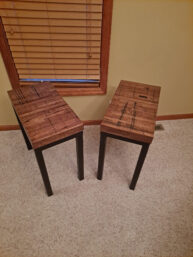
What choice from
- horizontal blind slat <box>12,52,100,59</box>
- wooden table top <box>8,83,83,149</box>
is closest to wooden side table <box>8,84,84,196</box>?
wooden table top <box>8,83,83,149</box>

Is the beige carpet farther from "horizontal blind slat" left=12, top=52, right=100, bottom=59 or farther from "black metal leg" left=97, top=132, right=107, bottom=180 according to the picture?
"horizontal blind slat" left=12, top=52, right=100, bottom=59

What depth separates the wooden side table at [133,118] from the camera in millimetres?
977

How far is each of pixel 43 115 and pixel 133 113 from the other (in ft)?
1.85

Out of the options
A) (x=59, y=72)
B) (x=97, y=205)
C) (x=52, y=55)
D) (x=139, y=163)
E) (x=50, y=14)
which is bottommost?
(x=97, y=205)

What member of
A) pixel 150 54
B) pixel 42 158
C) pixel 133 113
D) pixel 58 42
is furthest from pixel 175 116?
pixel 42 158

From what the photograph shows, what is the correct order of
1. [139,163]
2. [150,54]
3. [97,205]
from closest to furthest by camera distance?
[139,163]
[97,205]
[150,54]

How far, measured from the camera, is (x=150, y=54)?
4.58 ft

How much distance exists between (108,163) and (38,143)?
71 centimetres

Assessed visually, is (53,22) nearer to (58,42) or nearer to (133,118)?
(58,42)

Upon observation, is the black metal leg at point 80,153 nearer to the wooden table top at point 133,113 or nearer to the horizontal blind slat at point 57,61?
the wooden table top at point 133,113

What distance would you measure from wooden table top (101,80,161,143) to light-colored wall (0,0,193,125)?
0.22 meters

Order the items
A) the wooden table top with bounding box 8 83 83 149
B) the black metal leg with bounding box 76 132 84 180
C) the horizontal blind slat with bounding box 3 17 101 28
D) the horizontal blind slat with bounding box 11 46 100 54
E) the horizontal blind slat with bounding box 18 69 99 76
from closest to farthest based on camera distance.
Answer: the wooden table top with bounding box 8 83 83 149 → the black metal leg with bounding box 76 132 84 180 → the horizontal blind slat with bounding box 3 17 101 28 → the horizontal blind slat with bounding box 11 46 100 54 → the horizontal blind slat with bounding box 18 69 99 76

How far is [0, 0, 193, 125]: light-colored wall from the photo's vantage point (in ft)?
3.86

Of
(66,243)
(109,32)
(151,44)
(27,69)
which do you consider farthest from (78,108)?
(66,243)
